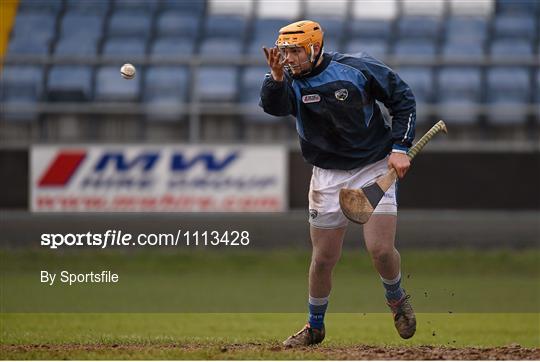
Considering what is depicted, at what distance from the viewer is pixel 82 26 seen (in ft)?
63.6

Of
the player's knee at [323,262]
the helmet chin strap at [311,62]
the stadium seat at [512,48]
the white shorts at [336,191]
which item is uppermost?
Result: the helmet chin strap at [311,62]

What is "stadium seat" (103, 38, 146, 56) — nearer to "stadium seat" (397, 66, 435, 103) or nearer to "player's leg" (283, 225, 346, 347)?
"stadium seat" (397, 66, 435, 103)

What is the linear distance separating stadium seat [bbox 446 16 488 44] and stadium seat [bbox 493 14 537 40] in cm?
23

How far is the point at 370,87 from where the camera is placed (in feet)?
25.6

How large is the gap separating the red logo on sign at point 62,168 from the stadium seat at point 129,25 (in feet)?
13.3

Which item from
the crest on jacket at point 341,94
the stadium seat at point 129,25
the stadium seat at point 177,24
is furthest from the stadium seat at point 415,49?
the crest on jacket at point 341,94

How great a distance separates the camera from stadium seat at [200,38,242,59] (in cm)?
1939

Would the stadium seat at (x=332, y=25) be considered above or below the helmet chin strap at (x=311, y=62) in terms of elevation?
below

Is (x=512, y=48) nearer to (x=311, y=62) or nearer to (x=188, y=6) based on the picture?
(x=188, y=6)

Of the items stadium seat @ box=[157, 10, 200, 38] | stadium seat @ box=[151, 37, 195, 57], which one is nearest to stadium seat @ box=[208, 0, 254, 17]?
stadium seat @ box=[157, 10, 200, 38]

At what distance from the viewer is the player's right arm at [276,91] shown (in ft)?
24.2

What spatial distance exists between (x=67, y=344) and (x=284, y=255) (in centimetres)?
789

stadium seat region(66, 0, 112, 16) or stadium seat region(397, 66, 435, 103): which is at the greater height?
stadium seat region(66, 0, 112, 16)

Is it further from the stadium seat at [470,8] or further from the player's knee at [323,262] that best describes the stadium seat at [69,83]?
the player's knee at [323,262]
